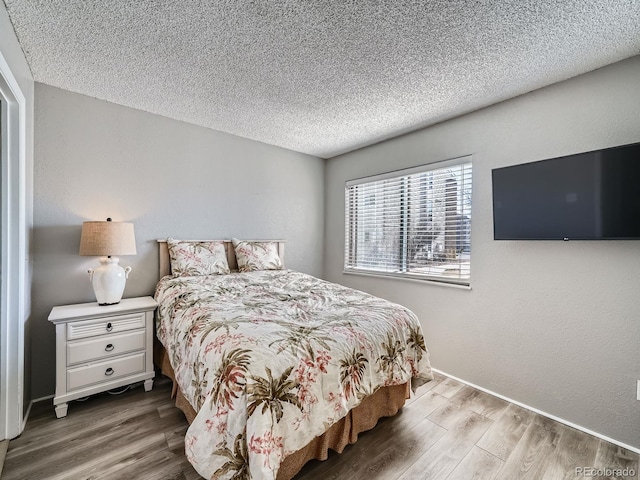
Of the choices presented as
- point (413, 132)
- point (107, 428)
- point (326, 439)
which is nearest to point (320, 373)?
point (326, 439)

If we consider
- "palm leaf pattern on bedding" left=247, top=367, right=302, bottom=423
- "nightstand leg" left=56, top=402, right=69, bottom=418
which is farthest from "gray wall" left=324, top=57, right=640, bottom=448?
"nightstand leg" left=56, top=402, right=69, bottom=418

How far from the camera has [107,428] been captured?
1780mm

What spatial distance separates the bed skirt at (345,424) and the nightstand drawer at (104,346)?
1.08ft

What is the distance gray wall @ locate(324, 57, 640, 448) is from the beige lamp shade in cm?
276

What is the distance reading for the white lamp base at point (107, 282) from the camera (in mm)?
2145

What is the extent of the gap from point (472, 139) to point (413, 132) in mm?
663

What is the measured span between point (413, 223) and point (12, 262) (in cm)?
320

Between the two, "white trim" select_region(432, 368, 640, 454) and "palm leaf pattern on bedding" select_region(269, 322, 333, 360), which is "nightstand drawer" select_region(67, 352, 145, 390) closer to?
"palm leaf pattern on bedding" select_region(269, 322, 333, 360)

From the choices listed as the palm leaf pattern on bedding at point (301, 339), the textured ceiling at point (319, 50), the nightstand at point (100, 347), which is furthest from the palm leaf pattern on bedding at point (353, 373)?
the textured ceiling at point (319, 50)

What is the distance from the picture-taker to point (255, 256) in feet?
10.2

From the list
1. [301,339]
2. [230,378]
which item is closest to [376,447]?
[301,339]

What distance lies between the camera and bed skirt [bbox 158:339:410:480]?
4.41 feet

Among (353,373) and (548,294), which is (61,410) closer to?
(353,373)

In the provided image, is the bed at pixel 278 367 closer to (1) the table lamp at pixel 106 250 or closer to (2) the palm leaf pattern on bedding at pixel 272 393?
(2) the palm leaf pattern on bedding at pixel 272 393
